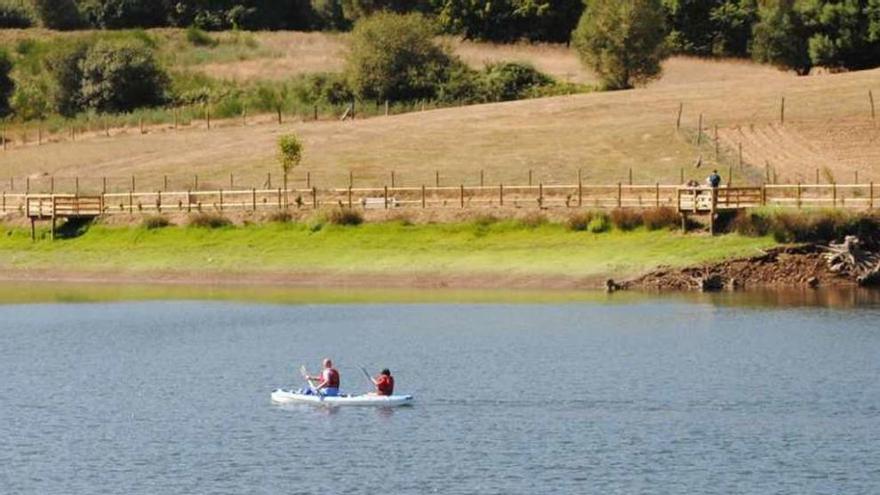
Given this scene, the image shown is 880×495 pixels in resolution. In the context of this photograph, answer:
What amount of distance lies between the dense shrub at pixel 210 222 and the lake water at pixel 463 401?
21190 mm

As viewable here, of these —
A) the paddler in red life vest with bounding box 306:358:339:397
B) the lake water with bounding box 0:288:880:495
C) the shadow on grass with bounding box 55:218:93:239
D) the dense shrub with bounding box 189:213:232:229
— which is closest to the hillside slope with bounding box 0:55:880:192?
the shadow on grass with bounding box 55:218:93:239

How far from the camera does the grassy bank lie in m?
87.5

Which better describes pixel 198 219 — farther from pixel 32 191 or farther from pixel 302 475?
pixel 302 475

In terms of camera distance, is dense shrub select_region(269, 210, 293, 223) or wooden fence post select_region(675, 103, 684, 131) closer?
dense shrub select_region(269, 210, 293, 223)

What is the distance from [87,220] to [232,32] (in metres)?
80.6

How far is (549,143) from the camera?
120 metres

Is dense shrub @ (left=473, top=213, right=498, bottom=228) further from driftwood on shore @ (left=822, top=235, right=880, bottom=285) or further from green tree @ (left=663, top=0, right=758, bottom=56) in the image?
green tree @ (left=663, top=0, right=758, bottom=56)

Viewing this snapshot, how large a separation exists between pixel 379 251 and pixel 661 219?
1332 centimetres

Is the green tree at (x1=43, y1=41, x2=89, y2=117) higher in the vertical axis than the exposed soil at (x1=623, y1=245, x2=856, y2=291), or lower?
higher

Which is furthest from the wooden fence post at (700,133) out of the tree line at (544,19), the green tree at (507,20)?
the green tree at (507,20)

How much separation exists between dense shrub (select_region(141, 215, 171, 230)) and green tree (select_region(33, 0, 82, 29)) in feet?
288

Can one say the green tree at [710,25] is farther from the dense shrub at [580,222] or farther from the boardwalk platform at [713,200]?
the boardwalk platform at [713,200]

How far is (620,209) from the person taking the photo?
9288 cm

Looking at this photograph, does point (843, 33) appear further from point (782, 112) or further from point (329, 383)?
point (329, 383)
